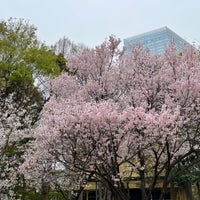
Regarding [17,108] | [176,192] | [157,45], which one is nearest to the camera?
[17,108]

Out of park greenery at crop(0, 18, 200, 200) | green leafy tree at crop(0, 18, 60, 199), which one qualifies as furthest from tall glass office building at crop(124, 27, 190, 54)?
green leafy tree at crop(0, 18, 60, 199)

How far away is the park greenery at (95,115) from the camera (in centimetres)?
941

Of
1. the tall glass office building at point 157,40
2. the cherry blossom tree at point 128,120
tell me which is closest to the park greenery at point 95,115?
the cherry blossom tree at point 128,120

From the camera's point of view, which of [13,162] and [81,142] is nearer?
[81,142]

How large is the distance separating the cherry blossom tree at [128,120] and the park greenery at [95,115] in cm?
3

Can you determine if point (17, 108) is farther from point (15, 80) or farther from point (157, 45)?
point (157, 45)

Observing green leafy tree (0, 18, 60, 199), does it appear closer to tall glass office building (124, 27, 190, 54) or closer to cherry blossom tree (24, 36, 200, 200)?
cherry blossom tree (24, 36, 200, 200)

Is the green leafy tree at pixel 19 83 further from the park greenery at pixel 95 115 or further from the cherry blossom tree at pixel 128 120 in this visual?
the cherry blossom tree at pixel 128 120

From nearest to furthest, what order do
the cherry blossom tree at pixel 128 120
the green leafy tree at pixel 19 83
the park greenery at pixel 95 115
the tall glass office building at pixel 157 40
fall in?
the cherry blossom tree at pixel 128 120 < the park greenery at pixel 95 115 < the green leafy tree at pixel 19 83 < the tall glass office building at pixel 157 40

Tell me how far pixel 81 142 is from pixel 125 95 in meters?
3.15

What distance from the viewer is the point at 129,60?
12.6 meters

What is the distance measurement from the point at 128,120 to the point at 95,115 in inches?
38.1

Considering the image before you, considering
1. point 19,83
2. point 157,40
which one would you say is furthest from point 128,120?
point 157,40

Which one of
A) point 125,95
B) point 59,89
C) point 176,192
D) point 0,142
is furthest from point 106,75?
point 176,192
